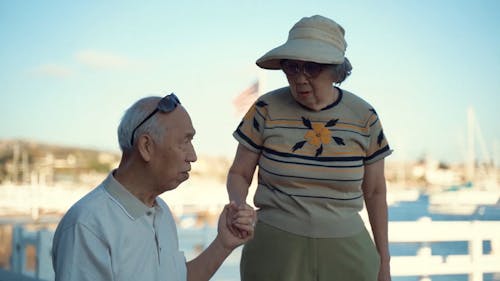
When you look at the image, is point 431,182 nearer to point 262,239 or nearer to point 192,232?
point 192,232

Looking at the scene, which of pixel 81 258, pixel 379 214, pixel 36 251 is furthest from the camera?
pixel 36 251

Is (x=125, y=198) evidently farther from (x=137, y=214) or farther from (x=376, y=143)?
(x=376, y=143)

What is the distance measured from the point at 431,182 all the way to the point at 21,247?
42.5 metres

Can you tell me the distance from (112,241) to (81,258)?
0.06m

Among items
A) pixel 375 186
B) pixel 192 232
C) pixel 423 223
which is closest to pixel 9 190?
pixel 192 232

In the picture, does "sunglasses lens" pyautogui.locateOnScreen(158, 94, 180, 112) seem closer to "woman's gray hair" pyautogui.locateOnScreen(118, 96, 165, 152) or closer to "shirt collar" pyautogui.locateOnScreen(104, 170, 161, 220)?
"woman's gray hair" pyautogui.locateOnScreen(118, 96, 165, 152)

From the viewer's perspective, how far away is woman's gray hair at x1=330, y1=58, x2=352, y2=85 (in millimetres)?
1921

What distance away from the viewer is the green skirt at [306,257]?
1.88 metres

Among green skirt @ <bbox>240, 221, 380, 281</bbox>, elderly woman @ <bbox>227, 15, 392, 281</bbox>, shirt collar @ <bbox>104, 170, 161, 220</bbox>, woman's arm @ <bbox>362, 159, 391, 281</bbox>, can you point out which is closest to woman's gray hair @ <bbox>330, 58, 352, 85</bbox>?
elderly woman @ <bbox>227, 15, 392, 281</bbox>

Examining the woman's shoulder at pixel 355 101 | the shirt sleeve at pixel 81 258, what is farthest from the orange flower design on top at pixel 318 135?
the shirt sleeve at pixel 81 258

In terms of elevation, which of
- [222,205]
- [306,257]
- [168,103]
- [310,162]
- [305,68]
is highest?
[305,68]

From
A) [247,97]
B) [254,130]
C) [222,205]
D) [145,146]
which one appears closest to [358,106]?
[254,130]

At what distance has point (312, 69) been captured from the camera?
1.88m

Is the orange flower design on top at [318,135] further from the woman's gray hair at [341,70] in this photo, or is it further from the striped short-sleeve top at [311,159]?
the woman's gray hair at [341,70]
